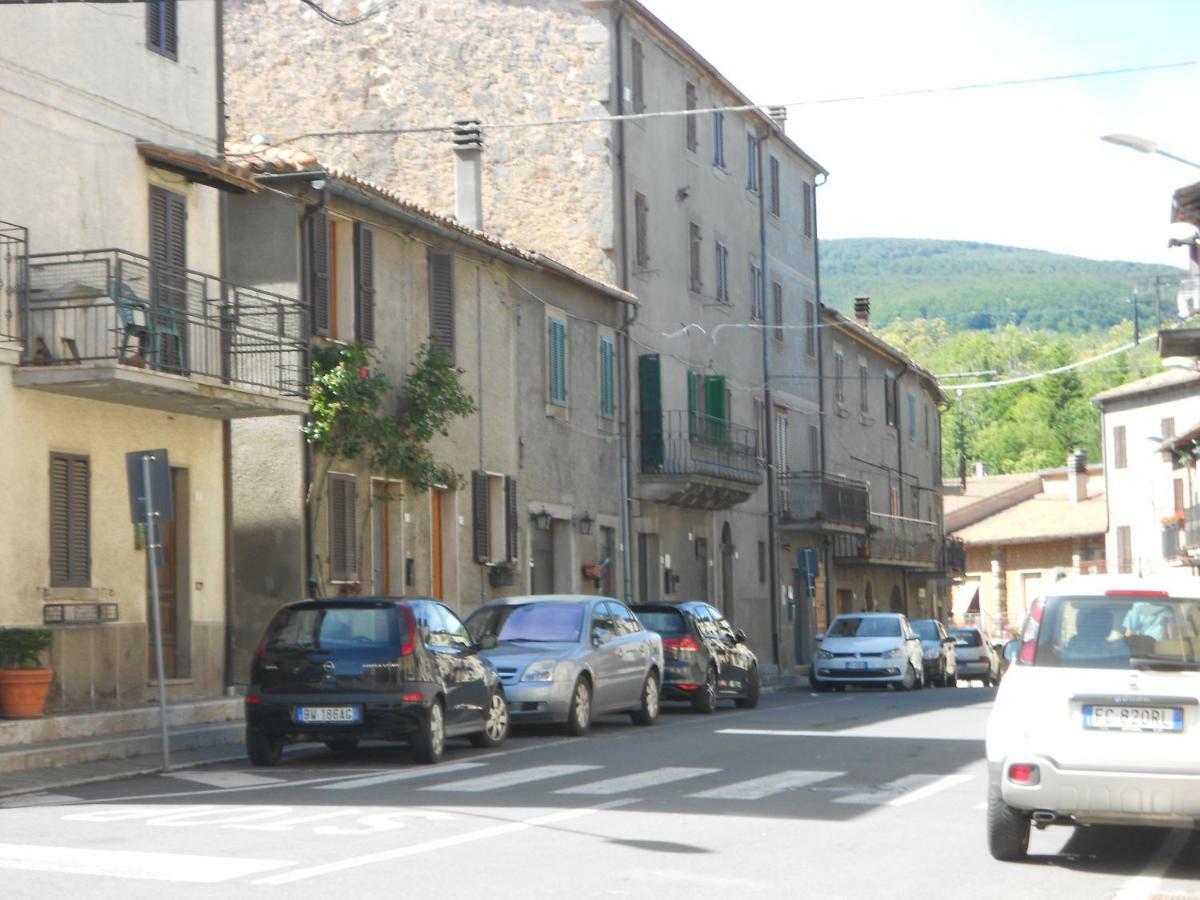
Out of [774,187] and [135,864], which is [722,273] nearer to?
[774,187]

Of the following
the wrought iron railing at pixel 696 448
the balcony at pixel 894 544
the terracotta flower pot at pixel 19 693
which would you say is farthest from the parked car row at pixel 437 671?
the balcony at pixel 894 544

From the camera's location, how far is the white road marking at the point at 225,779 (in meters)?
15.2

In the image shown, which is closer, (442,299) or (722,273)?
(442,299)

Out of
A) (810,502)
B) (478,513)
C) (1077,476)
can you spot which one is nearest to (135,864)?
(478,513)

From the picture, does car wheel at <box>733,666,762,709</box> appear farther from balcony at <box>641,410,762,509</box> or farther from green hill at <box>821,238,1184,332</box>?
green hill at <box>821,238,1184,332</box>

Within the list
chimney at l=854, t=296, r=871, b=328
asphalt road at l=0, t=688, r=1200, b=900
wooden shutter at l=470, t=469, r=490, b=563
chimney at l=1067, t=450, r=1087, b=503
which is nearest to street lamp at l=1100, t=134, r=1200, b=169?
asphalt road at l=0, t=688, r=1200, b=900

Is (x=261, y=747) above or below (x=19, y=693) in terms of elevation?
below

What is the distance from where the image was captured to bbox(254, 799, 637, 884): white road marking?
9461 millimetres

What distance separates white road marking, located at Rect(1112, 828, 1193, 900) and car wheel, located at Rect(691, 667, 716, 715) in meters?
13.7

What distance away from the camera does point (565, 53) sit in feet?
116

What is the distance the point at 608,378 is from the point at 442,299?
774 cm

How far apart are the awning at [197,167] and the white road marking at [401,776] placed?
27.4 feet

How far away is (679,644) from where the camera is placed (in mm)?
25656

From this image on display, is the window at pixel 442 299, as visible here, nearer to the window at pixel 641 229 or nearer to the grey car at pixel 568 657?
the grey car at pixel 568 657
